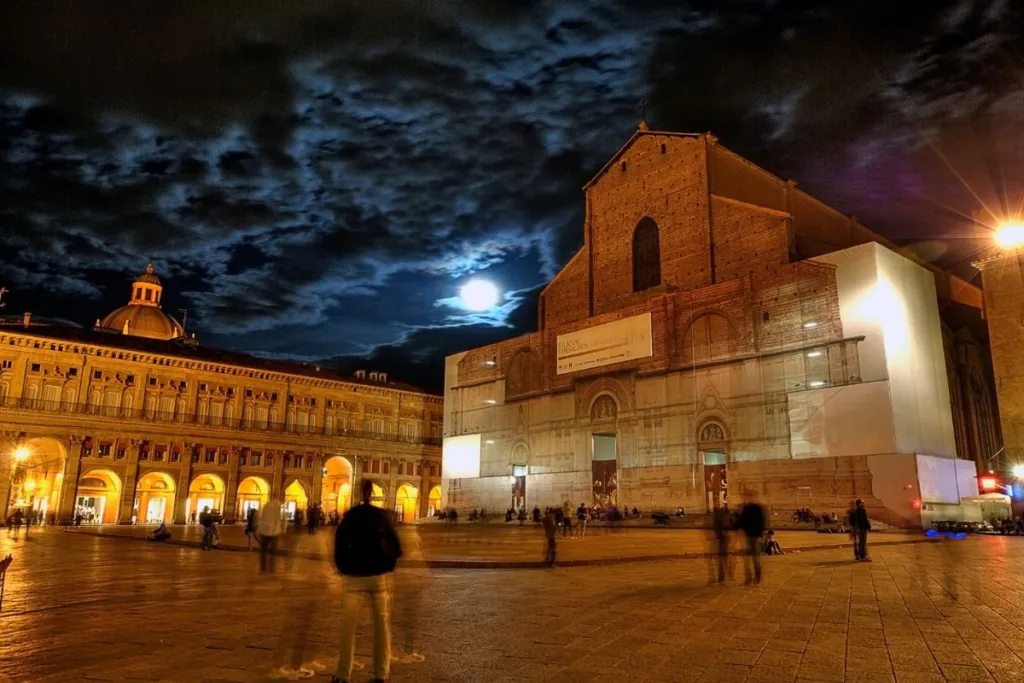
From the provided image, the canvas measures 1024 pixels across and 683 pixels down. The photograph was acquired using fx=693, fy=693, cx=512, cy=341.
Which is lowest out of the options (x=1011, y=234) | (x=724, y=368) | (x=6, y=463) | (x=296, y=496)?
(x=296, y=496)

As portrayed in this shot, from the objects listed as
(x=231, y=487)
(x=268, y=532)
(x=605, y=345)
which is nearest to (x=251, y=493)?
(x=231, y=487)

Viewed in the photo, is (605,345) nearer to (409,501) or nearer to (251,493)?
(251,493)

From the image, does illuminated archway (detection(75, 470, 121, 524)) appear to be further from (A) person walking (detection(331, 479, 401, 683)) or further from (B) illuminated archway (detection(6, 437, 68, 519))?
(A) person walking (detection(331, 479, 401, 683))

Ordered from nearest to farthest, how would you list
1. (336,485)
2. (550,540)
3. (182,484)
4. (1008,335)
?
1. (550,540)
2. (1008,335)
3. (182,484)
4. (336,485)

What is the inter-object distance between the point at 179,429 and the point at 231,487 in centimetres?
524

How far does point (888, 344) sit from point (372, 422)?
39716 millimetres

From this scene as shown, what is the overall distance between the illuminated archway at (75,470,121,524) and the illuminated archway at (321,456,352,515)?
14689 millimetres

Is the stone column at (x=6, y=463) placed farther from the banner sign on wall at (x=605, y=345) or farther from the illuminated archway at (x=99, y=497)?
the banner sign on wall at (x=605, y=345)

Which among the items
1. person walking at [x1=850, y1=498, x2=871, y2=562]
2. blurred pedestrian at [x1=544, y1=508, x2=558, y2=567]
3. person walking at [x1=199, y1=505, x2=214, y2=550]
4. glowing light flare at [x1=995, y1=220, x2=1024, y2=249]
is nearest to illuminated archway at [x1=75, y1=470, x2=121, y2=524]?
person walking at [x1=199, y1=505, x2=214, y2=550]

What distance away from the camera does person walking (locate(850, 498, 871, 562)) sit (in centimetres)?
1345

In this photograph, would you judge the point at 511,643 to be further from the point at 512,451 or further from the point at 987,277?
the point at 512,451

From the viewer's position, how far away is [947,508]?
27.3 meters

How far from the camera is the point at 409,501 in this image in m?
58.9

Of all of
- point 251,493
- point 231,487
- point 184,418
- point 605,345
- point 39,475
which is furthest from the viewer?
point 251,493
